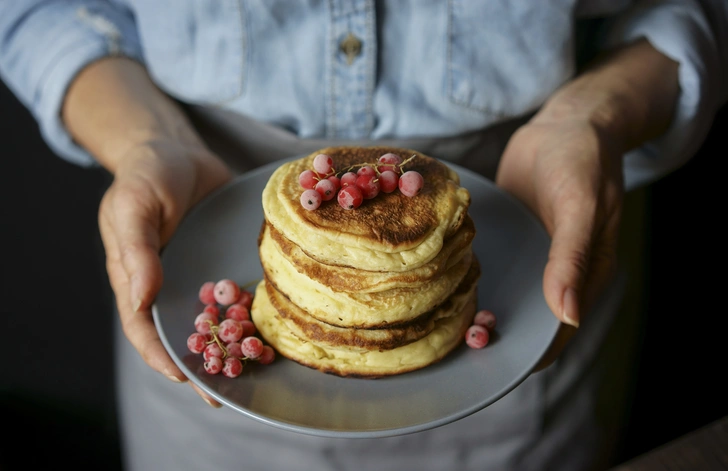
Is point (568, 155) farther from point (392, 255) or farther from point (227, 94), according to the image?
point (227, 94)

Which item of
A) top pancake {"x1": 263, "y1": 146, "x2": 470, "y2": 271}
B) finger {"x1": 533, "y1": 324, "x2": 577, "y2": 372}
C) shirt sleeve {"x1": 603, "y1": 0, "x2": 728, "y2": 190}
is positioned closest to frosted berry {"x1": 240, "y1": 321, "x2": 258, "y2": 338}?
top pancake {"x1": 263, "y1": 146, "x2": 470, "y2": 271}

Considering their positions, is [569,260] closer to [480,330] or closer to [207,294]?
[480,330]

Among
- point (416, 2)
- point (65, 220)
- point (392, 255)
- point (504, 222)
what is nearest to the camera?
point (392, 255)

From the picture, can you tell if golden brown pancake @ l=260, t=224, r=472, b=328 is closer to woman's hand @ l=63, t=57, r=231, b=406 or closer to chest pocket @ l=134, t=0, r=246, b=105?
woman's hand @ l=63, t=57, r=231, b=406

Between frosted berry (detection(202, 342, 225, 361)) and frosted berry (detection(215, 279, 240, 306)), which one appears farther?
frosted berry (detection(215, 279, 240, 306))

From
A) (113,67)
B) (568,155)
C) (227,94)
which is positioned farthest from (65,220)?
(568,155)

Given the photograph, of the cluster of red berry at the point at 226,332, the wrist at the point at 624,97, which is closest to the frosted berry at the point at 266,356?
the cluster of red berry at the point at 226,332
